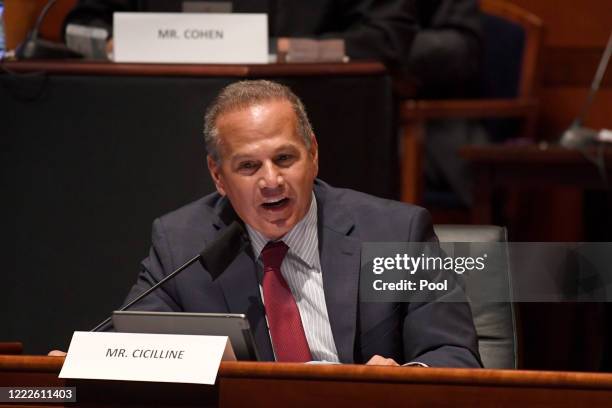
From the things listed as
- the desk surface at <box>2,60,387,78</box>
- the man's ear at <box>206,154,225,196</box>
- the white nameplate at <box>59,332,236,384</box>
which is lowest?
the white nameplate at <box>59,332,236,384</box>

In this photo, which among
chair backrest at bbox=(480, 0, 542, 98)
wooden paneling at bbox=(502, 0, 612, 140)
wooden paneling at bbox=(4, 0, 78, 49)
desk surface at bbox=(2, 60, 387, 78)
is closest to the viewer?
desk surface at bbox=(2, 60, 387, 78)

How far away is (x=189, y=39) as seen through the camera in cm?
294

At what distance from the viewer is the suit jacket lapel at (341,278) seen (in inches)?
89.9

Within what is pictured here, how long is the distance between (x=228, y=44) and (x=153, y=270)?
2.62 feet

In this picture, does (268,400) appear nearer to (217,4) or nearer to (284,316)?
(284,316)

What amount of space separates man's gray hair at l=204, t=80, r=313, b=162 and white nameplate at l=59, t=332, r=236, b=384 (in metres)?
0.74

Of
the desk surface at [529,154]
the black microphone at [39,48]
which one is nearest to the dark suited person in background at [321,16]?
the black microphone at [39,48]

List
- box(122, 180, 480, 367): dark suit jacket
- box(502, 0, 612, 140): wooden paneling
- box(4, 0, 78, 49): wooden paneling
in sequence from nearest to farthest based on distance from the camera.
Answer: box(122, 180, 480, 367): dark suit jacket < box(4, 0, 78, 49): wooden paneling < box(502, 0, 612, 140): wooden paneling

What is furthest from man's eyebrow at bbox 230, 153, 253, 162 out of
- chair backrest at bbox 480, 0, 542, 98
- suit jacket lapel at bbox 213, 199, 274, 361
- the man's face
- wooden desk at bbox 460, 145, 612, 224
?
chair backrest at bbox 480, 0, 542, 98

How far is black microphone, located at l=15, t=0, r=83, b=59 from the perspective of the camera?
120 inches

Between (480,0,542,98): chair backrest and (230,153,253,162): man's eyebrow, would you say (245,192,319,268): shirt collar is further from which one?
(480,0,542,98): chair backrest

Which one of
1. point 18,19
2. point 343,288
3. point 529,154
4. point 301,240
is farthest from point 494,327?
point 529,154

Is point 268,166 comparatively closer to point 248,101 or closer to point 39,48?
point 248,101

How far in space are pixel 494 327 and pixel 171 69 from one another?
113cm
